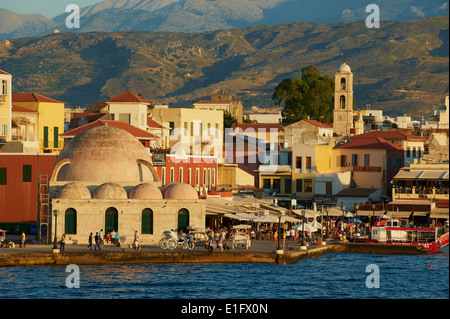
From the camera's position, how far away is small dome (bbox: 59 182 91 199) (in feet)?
192

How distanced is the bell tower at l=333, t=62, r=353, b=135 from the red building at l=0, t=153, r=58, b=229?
5249 cm

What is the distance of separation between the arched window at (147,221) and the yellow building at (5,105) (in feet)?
73.8

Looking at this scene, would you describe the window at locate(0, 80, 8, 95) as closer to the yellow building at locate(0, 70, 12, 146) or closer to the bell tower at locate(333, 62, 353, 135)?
the yellow building at locate(0, 70, 12, 146)

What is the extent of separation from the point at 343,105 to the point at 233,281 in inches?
2613

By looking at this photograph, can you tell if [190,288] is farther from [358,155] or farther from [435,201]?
[358,155]

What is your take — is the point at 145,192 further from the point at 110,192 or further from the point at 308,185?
the point at 308,185

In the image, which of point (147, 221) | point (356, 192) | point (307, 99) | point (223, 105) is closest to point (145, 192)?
point (147, 221)

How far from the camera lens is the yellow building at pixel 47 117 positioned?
84625 mm

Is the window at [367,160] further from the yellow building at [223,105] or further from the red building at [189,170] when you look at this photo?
the yellow building at [223,105]

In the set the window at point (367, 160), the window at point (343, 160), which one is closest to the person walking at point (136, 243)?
the window at point (367, 160)

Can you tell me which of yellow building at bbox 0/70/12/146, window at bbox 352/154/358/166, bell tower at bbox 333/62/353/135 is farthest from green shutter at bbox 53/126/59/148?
bell tower at bbox 333/62/353/135

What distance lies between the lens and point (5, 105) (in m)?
78.9
